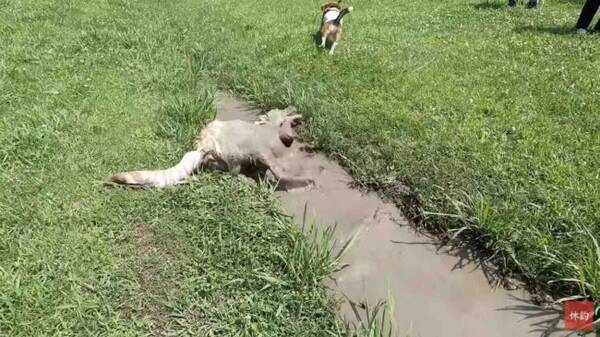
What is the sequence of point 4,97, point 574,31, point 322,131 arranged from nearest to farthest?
point 322,131 → point 4,97 → point 574,31

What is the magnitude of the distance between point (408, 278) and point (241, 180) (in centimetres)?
174

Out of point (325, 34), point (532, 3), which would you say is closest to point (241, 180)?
point (325, 34)

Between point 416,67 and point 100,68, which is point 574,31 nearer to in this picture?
point 416,67

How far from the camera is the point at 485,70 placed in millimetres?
5723

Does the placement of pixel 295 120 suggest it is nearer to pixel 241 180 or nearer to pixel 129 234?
pixel 241 180

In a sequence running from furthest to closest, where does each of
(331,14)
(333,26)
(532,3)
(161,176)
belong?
1. (532,3)
2. (331,14)
3. (333,26)
4. (161,176)

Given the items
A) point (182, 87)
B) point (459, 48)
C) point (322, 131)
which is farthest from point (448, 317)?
point (459, 48)

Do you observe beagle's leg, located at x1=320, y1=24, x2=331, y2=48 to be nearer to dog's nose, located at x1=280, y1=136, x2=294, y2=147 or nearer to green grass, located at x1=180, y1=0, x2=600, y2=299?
green grass, located at x1=180, y1=0, x2=600, y2=299

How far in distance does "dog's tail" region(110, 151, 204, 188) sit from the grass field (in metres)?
0.13

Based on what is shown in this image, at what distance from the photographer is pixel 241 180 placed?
13.5 ft

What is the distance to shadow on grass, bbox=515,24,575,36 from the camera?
7.08 m

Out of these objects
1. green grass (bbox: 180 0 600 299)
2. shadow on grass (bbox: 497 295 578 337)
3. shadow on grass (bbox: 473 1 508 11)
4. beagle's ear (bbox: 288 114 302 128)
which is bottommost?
shadow on grass (bbox: 497 295 578 337)

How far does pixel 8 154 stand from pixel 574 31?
26.1ft

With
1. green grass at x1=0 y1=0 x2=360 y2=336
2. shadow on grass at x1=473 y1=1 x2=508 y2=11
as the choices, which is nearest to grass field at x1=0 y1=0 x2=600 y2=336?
green grass at x1=0 y1=0 x2=360 y2=336
